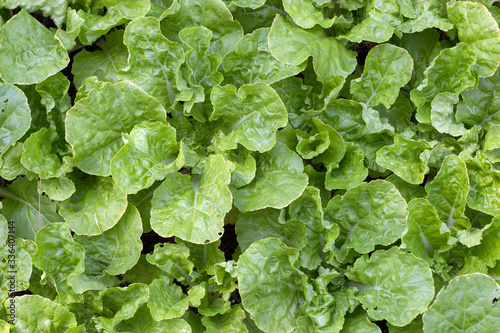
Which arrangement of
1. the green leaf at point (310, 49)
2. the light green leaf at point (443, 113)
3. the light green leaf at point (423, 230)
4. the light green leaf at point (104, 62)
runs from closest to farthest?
the light green leaf at point (423, 230), the green leaf at point (310, 49), the light green leaf at point (443, 113), the light green leaf at point (104, 62)

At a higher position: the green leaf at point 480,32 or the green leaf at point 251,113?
the green leaf at point 480,32

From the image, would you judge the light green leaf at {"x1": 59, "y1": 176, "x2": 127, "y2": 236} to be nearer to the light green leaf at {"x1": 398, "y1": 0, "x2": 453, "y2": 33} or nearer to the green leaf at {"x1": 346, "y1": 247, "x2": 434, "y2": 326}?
the green leaf at {"x1": 346, "y1": 247, "x2": 434, "y2": 326}

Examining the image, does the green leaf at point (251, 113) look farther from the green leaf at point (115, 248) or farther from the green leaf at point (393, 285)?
the green leaf at point (393, 285)

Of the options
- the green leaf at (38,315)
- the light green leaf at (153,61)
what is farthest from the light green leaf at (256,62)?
the green leaf at (38,315)

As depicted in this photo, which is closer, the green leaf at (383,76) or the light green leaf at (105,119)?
the light green leaf at (105,119)

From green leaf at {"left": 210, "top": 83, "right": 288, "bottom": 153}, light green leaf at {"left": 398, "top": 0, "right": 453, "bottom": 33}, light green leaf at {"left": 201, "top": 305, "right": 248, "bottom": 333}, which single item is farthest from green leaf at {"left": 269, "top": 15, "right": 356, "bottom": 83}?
light green leaf at {"left": 201, "top": 305, "right": 248, "bottom": 333}

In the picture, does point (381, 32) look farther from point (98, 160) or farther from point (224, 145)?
point (98, 160)
